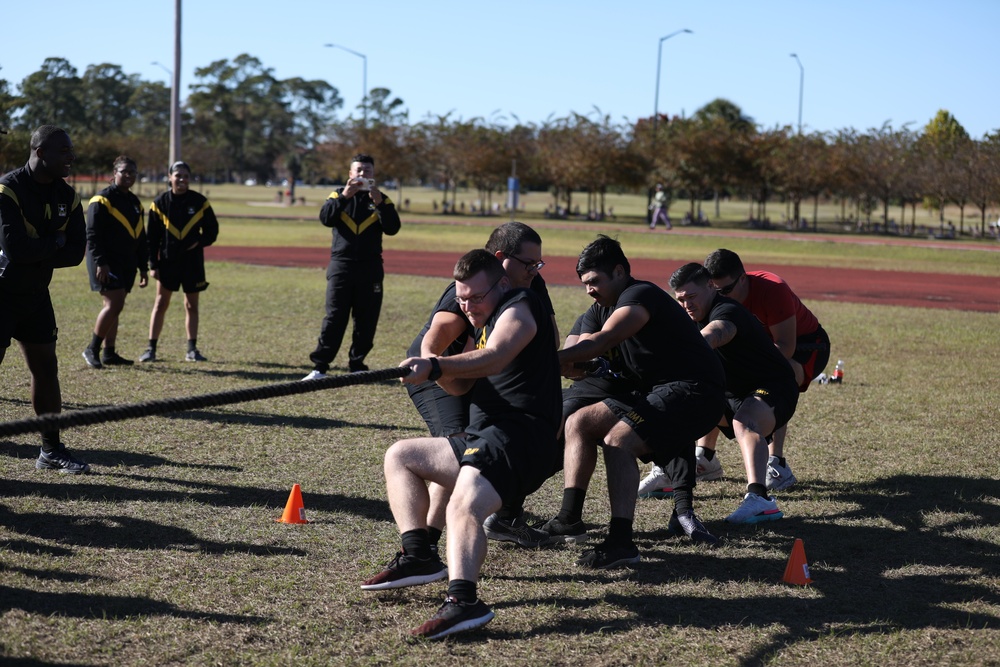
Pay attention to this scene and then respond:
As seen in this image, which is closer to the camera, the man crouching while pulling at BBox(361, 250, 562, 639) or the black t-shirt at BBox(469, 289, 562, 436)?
the man crouching while pulling at BBox(361, 250, 562, 639)

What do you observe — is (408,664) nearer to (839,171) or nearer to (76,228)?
(76,228)

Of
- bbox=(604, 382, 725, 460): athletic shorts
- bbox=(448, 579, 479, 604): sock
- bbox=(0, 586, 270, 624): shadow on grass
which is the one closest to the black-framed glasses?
bbox=(604, 382, 725, 460): athletic shorts

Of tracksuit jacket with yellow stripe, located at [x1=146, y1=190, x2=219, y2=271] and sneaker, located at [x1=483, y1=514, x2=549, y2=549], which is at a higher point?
tracksuit jacket with yellow stripe, located at [x1=146, y1=190, x2=219, y2=271]

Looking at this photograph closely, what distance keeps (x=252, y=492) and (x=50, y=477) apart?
4.66 ft

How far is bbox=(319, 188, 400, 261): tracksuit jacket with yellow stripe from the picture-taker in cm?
1086

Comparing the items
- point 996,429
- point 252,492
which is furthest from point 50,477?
point 996,429

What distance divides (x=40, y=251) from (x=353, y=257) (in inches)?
170

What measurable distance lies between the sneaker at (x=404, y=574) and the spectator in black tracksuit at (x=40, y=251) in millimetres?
3114

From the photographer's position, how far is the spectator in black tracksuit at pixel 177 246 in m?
11.6

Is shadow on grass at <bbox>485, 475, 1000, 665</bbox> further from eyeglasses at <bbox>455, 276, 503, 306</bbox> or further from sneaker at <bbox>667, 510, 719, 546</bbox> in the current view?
eyeglasses at <bbox>455, 276, 503, 306</bbox>

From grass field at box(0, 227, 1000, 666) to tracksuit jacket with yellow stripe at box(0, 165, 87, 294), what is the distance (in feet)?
4.58

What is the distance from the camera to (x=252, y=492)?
6867 millimetres

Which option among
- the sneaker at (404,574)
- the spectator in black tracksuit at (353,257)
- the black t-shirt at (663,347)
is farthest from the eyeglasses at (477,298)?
the spectator in black tracksuit at (353,257)

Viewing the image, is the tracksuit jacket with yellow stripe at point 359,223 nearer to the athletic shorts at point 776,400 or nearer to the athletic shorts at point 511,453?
the athletic shorts at point 776,400
